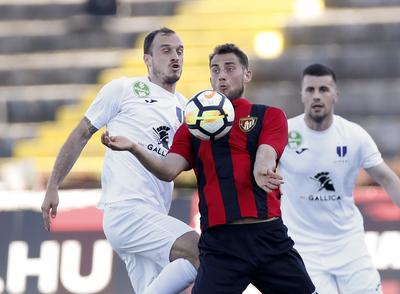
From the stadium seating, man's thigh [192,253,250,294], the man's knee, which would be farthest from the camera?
the stadium seating

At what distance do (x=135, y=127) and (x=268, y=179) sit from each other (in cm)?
169

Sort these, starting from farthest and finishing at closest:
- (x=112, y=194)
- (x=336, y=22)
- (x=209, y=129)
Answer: (x=336, y=22)
(x=112, y=194)
(x=209, y=129)

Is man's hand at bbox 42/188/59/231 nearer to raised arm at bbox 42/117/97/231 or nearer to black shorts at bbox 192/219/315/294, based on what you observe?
raised arm at bbox 42/117/97/231

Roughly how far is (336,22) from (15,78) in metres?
5.60

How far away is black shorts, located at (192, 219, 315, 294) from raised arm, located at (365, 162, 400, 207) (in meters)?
2.29

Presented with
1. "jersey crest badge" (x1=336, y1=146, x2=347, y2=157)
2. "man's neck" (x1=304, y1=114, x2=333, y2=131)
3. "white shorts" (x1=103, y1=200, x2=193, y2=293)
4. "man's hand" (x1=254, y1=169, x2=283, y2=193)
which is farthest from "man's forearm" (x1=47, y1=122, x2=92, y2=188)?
"jersey crest badge" (x1=336, y1=146, x2=347, y2=157)

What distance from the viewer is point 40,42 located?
2003 centimetres

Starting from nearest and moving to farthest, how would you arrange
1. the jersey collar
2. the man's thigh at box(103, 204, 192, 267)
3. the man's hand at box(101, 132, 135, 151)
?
the man's hand at box(101, 132, 135, 151) → the jersey collar → the man's thigh at box(103, 204, 192, 267)

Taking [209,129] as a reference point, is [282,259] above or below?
below

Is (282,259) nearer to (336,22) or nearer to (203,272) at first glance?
(203,272)

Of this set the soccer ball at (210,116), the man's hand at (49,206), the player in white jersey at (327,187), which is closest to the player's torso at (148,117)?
the man's hand at (49,206)

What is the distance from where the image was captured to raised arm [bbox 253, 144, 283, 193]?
6.40 metres

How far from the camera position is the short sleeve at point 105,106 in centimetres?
787

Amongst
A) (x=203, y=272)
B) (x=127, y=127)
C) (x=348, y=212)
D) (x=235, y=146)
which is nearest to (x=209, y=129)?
(x=235, y=146)
